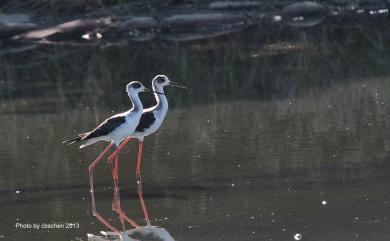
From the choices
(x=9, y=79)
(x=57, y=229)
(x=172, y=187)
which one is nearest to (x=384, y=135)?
(x=172, y=187)

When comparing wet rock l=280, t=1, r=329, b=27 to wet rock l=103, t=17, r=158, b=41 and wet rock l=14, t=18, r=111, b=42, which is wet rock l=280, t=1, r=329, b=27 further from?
wet rock l=14, t=18, r=111, b=42

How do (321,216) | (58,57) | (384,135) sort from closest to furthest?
(321,216), (384,135), (58,57)

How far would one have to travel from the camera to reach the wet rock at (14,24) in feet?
86.3

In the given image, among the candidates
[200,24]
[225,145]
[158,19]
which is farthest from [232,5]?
[225,145]

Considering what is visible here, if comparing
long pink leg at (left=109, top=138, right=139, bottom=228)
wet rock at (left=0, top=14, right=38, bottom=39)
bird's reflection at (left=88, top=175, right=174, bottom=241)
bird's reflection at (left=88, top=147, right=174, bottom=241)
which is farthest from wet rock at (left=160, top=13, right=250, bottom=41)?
bird's reflection at (left=88, top=175, right=174, bottom=241)

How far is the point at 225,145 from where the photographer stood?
1190 centimetres

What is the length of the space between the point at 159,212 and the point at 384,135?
12.2 feet

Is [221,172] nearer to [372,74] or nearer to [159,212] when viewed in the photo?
[159,212]

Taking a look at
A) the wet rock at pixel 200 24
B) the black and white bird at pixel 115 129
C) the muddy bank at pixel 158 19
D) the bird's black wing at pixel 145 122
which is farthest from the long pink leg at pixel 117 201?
the wet rock at pixel 200 24

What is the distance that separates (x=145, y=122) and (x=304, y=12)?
16.3 m

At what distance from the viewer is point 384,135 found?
11.8 meters

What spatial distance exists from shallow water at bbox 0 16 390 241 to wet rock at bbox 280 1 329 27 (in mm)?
4748

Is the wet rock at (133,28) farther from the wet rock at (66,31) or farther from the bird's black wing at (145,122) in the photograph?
the bird's black wing at (145,122)

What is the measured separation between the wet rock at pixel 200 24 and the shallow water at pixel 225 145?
149 inches
